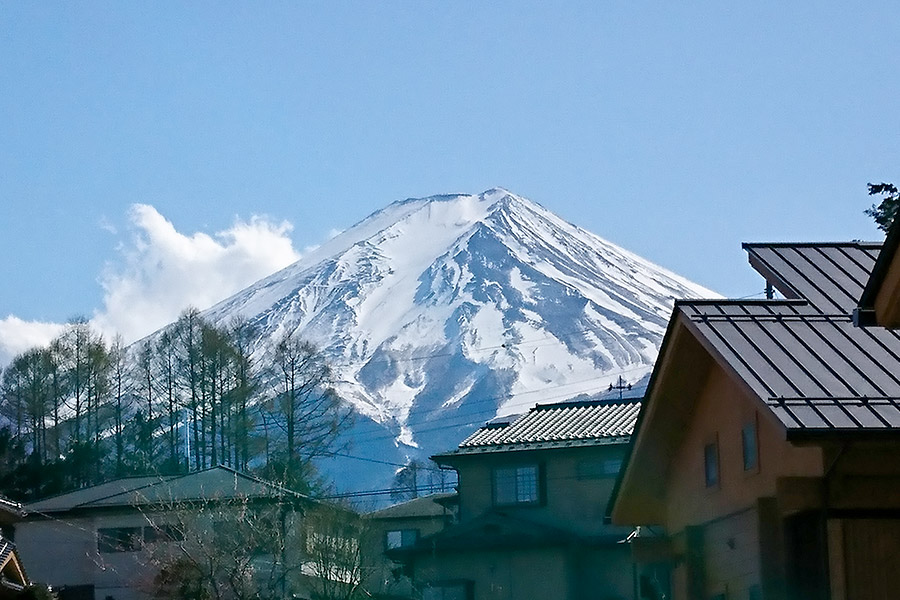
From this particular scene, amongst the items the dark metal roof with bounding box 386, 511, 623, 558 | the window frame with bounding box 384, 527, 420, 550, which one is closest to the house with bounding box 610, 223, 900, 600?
the dark metal roof with bounding box 386, 511, 623, 558

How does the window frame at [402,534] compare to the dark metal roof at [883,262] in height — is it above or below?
below

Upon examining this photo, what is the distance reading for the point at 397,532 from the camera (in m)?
53.2

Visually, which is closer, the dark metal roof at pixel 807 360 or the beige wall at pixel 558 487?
the dark metal roof at pixel 807 360

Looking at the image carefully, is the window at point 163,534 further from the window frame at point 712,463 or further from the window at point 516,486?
the window frame at point 712,463

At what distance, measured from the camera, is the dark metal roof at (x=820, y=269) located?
1344cm

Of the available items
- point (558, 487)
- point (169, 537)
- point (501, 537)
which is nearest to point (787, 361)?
point (501, 537)

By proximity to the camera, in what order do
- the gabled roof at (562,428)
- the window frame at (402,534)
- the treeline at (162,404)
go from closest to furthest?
the gabled roof at (562,428) < the window frame at (402,534) < the treeline at (162,404)

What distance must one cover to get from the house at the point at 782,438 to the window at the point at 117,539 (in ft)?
108

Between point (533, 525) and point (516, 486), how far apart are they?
1.69m

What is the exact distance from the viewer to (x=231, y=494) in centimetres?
4459

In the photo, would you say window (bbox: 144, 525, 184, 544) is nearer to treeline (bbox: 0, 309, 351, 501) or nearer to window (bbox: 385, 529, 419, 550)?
window (bbox: 385, 529, 419, 550)

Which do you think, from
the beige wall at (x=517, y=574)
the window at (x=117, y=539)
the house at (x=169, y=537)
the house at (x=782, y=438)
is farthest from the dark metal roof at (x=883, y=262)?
the window at (x=117, y=539)

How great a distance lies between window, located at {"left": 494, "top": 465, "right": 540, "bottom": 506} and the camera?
41188 millimetres

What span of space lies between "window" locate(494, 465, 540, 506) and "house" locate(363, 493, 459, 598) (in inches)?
139
